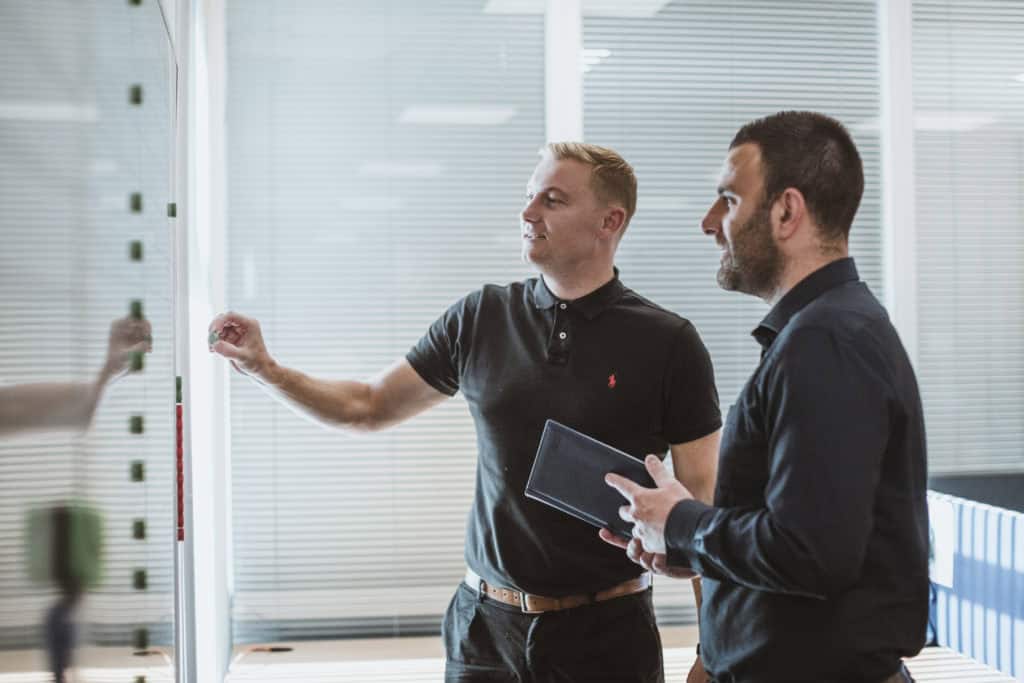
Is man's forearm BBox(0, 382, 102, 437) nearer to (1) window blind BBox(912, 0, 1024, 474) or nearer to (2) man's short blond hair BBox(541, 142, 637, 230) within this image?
(2) man's short blond hair BBox(541, 142, 637, 230)

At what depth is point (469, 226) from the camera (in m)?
4.40

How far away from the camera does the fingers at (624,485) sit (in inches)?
60.1

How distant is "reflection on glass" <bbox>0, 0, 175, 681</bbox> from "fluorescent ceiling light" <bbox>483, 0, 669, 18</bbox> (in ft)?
9.27

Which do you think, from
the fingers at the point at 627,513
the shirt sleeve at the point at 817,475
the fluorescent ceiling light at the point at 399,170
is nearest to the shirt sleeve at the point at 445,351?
the fingers at the point at 627,513

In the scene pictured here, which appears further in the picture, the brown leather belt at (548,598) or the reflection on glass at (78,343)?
the brown leather belt at (548,598)

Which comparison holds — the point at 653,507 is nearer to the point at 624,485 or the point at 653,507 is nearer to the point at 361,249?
the point at 624,485

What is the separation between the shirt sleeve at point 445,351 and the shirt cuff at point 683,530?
36.8 inches

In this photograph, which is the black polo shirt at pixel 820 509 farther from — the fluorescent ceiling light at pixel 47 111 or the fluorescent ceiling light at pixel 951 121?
the fluorescent ceiling light at pixel 951 121

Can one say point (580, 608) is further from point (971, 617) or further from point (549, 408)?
point (971, 617)

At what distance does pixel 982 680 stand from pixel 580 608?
2.28 metres

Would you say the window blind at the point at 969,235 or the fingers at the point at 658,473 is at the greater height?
the window blind at the point at 969,235

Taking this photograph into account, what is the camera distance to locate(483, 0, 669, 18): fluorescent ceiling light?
4410 mm

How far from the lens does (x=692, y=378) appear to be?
6.95ft

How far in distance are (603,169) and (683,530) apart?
1095 mm
